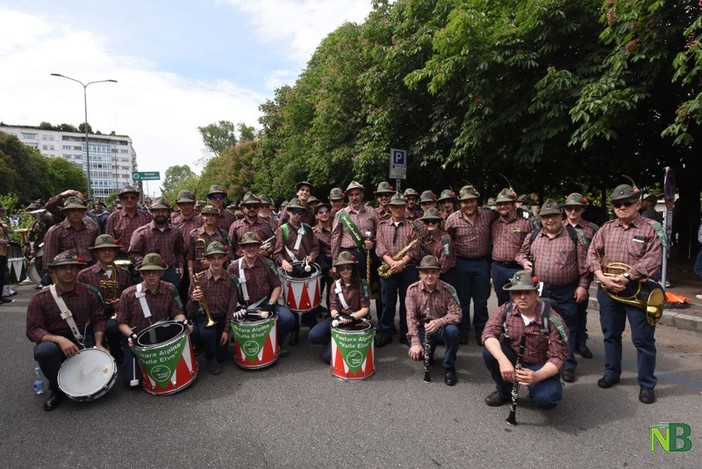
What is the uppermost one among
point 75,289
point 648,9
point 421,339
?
point 648,9

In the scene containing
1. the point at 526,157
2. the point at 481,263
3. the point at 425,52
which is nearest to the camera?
the point at 481,263

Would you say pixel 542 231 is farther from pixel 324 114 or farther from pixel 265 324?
pixel 324 114

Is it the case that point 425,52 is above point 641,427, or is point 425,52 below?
above

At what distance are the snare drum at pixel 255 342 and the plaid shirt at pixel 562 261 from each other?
325 centimetres

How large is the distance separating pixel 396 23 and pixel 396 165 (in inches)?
223

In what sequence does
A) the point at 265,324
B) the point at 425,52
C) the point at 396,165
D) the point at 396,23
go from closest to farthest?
1. the point at 265,324
2. the point at 396,165
3. the point at 425,52
4. the point at 396,23

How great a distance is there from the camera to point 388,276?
18.8ft

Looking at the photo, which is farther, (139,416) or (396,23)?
(396,23)

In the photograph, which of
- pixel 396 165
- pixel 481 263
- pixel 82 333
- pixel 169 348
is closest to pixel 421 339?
pixel 481 263

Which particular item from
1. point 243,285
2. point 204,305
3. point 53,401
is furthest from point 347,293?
point 53,401

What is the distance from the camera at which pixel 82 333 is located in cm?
449

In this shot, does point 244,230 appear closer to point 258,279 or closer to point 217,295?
point 258,279

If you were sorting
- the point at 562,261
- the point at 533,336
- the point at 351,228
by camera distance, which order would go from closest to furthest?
the point at 533,336 → the point at 562,261 → the point at 351,228

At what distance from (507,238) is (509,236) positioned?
0.04m
